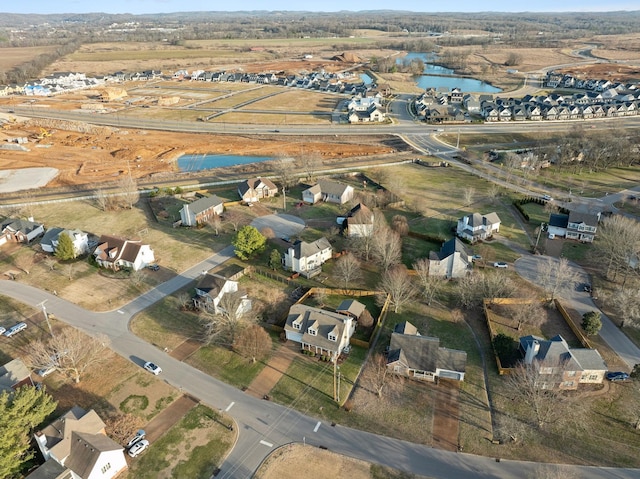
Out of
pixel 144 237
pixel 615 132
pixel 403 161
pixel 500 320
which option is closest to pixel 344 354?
pixel 500 320

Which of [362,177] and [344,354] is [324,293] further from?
[362,177]

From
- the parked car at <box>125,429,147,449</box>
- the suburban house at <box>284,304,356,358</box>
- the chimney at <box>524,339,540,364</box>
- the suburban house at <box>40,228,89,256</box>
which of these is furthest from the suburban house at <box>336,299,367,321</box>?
the suburban house at <box>40,228,89,256</box>

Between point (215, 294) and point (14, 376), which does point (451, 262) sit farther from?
point (14, 376)

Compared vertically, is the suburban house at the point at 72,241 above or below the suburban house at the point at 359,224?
below

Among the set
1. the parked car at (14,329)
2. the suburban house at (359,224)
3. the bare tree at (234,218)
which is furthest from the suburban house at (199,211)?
the parked car at (14,329)

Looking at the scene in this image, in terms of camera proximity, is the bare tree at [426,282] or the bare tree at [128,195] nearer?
the bare tree at [426,282]

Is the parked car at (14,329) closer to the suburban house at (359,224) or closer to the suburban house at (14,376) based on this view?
the suburban house at (14,376)
